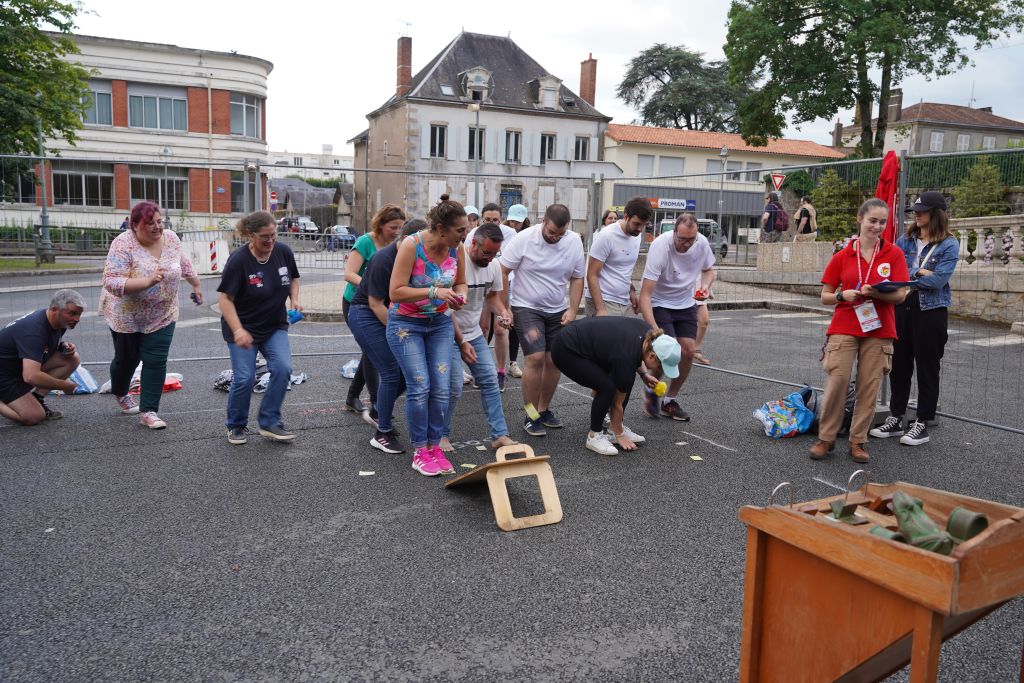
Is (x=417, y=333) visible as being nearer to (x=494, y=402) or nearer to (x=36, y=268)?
(x=494, y=402)

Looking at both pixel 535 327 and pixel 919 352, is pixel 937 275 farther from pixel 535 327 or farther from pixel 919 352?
pixel 535 327

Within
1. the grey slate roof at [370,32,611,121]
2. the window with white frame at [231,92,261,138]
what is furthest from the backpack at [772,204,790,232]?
the grey slate roof at [370,32,611,121]

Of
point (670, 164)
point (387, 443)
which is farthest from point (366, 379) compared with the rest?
point (670, 164)

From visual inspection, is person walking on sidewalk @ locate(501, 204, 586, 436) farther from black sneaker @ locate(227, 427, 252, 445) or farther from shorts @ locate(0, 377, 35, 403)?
shorts @ locate(0, 377, 35, 403)

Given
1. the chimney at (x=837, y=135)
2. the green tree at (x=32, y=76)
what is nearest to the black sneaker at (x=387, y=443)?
the green tree at (x=32, y=76)

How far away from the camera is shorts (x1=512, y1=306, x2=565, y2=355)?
6703 millimetres

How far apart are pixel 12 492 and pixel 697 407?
5.76 m

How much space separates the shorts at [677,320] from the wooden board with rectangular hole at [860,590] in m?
4.56

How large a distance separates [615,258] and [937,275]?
2641 mm

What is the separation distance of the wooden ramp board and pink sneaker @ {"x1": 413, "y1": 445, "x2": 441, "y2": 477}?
0.59 metres

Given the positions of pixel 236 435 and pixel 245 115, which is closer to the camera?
pixel 236 435

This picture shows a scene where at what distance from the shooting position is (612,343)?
586 centimetres

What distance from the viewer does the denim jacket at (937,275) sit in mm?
6410

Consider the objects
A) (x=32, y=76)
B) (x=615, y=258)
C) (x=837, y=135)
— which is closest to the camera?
(x=615, y=258)
